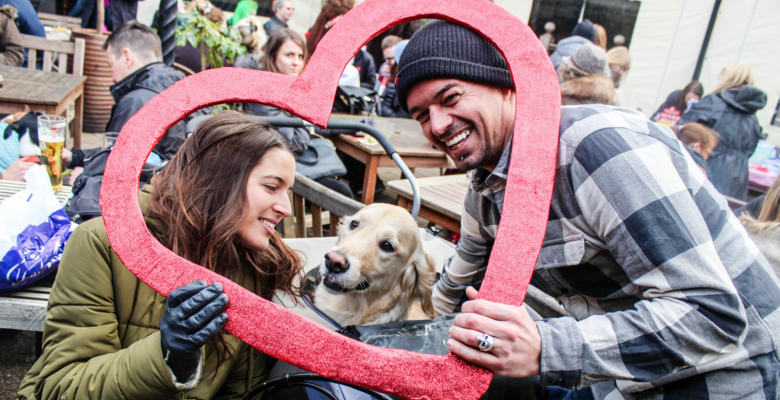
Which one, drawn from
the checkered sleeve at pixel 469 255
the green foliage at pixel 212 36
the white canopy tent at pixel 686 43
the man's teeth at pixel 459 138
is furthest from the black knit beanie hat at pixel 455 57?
the white canopy tent at pixel 686 43

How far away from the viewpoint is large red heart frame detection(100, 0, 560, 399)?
116 centimetres

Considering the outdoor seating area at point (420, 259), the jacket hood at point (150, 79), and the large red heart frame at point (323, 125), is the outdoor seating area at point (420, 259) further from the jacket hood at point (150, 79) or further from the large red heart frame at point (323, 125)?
the jacket hood at point (150, 79)

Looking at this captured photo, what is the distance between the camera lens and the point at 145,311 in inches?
63.5

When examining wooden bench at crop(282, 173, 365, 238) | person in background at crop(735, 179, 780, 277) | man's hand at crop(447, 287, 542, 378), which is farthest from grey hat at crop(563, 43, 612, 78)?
man's hand at crop(447, 287, 542, 378)

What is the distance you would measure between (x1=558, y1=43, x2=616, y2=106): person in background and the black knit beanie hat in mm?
3168

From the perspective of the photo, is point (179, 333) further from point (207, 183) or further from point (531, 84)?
point (531, 84)

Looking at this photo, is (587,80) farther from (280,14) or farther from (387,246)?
(280,14)

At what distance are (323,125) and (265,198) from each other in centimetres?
45

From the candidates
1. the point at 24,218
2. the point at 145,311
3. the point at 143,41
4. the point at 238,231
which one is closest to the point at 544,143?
the point at 238,231

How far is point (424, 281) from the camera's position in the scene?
2.61 metres

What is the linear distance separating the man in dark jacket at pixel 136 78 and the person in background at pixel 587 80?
11.9 feet

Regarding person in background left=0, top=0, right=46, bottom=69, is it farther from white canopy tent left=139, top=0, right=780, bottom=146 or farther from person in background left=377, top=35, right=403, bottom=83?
person in background left=377, top=35, right=403, bottom=83

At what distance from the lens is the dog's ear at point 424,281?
103 inches

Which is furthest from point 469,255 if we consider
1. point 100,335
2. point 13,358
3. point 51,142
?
point 13,358
